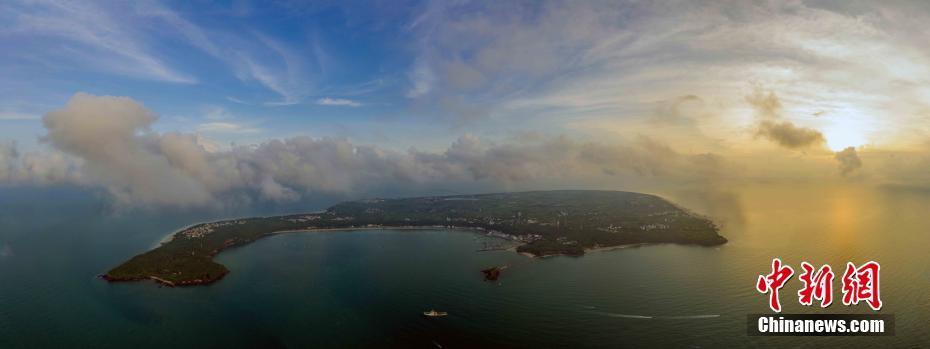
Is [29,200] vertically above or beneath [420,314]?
above

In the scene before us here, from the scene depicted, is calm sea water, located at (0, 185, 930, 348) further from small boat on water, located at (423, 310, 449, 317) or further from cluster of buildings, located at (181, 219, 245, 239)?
cluster of buildings, located at (181, 219, 245, 239)

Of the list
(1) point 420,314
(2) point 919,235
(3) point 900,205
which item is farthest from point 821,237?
(1) point 420,314

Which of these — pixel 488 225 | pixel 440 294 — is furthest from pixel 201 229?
pixel 440 294

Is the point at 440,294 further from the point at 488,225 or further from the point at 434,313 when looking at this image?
the point at 488,225

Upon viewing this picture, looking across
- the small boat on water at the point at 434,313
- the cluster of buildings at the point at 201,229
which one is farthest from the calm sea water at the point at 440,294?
the cluster of buildings at the point at 201,229

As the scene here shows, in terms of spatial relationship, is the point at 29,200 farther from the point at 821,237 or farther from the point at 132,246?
the point at 821,237
